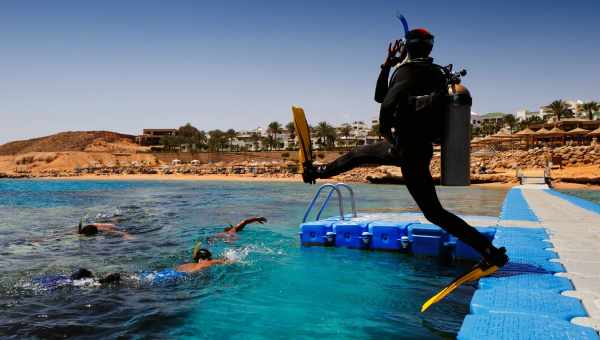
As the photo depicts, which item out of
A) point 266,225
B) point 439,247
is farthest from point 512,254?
point 266,225

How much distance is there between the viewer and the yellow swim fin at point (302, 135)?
18.1ft

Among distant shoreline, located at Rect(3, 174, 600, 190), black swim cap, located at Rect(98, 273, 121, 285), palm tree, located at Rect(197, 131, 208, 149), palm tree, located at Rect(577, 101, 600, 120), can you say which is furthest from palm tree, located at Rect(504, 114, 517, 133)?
black swim cap, located at Rect(98, 273, 121, 285)

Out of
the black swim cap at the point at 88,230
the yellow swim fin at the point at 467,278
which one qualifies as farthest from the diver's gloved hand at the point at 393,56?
the black swim cap at the point at 88,230

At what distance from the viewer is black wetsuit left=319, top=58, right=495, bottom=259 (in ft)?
14.5

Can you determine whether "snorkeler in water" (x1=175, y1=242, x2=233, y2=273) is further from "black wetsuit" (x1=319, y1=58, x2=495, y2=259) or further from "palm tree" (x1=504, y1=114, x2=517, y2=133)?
"palm tree" (x1=504, y1=114, x2=517, y2=133)

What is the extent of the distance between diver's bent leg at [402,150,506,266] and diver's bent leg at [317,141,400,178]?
0.19 metres

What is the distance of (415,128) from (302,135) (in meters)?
1.49

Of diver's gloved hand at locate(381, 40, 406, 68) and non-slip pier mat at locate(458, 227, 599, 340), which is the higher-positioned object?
diver's gloved hand at locate(381, 40, 406, 68)

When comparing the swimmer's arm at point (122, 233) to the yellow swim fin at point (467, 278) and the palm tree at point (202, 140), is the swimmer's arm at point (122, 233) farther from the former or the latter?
the palm tree at point (202, 140)

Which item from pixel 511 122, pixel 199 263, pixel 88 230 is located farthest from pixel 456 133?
pixel 511 122

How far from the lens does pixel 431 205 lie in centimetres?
467

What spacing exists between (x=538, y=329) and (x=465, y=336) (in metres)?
0.57

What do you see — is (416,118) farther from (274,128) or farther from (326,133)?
(274,128)

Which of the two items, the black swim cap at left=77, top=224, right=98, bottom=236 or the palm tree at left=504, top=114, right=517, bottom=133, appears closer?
the black swim cap at left=77, top=224, right=98, bottom=236
